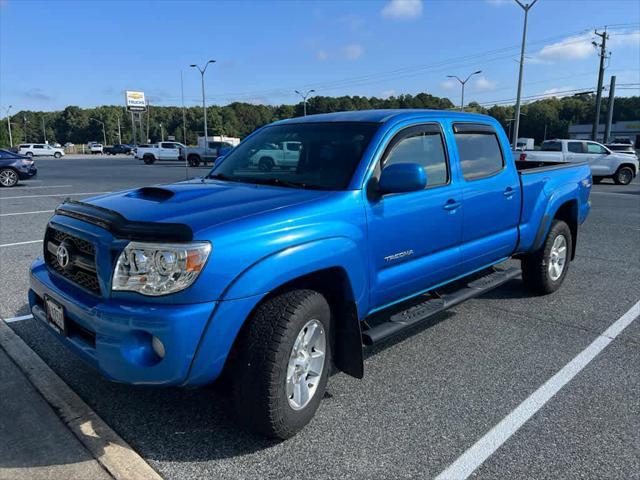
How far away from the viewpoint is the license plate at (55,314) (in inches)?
113

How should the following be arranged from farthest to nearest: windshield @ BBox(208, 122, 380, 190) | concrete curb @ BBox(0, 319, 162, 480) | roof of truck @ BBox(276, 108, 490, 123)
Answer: roof of truck @ BBox(276, 108, 490, 123), windshield @ BBox(208, 122, 380, 190), concrete curb @ BBox(0, 319, 162, 480)

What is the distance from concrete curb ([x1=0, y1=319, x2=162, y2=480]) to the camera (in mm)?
2555

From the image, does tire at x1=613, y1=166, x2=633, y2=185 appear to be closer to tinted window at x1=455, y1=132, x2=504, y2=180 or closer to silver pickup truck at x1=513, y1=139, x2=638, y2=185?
silver pickup truck at x1=513, y1=139, x2=638, y2=185

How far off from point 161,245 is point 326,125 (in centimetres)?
189

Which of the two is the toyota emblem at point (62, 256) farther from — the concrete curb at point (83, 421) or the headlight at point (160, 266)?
the concrete curb at point (83, 421)

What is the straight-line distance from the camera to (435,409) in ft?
10.5

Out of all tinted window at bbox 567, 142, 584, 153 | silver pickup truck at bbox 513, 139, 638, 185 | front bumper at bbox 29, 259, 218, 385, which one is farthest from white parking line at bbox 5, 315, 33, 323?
tinted window at bbox 567, 142, 584, 153

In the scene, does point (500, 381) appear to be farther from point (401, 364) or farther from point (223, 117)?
point (223, 117)

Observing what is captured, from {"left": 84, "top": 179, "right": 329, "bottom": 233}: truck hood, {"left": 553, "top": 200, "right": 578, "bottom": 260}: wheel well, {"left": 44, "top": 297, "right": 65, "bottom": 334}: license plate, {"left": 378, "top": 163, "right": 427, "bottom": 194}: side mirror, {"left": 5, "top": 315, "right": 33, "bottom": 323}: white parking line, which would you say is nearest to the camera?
{"left": 84, "top": 179, "right": 329, "bottom": 233}: truck hood

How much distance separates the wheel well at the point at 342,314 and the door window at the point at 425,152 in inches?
37.5

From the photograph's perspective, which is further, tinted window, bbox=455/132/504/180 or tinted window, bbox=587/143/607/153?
tinted window, bbox=587/143/607/153

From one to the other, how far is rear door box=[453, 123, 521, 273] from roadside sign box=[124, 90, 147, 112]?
9531cm

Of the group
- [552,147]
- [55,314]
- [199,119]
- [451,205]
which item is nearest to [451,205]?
[451,205]

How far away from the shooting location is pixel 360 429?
296cm
